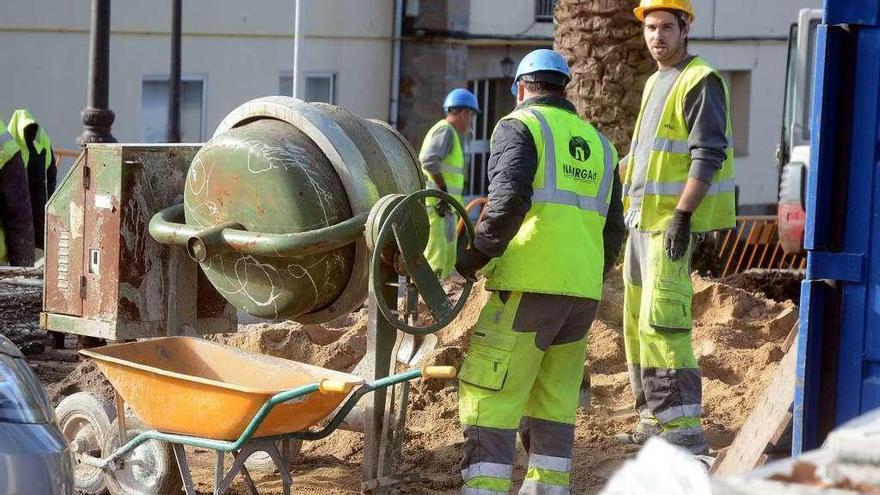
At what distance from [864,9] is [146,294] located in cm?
337

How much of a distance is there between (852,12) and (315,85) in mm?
17693

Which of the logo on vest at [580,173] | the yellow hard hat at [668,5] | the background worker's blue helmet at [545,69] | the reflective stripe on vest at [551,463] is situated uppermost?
the yellow hard hat at [668,5]

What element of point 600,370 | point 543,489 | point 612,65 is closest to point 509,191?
point 543,489

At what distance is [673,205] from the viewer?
21.5 feet

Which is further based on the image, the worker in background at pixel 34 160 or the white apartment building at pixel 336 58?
the white apartment building at pixel 336 58

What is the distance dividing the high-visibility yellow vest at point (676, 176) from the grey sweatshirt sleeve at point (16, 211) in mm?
4944

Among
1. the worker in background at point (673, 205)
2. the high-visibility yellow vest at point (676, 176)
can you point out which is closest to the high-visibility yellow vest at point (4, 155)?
the worker in background at point (673, 205)

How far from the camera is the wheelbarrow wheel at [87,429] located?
6.08 meters

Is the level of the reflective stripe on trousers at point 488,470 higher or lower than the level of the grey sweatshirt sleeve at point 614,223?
lower

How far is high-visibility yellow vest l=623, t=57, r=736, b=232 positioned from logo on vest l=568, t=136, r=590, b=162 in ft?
2.95

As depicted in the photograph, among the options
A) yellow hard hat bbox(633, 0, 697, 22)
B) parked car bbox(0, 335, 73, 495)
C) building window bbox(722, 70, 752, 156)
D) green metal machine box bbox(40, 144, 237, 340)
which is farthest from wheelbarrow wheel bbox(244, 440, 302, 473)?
building window bbox(722, 70, 752, 156)

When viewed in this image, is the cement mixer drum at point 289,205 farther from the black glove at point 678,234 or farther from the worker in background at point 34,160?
the worker in background at point 34,160

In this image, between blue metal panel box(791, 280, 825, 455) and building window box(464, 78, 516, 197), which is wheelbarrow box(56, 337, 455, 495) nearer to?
blue metal panel box(791, 280, 825, 455)

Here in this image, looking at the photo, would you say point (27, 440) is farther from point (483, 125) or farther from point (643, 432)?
point (483, 125)
